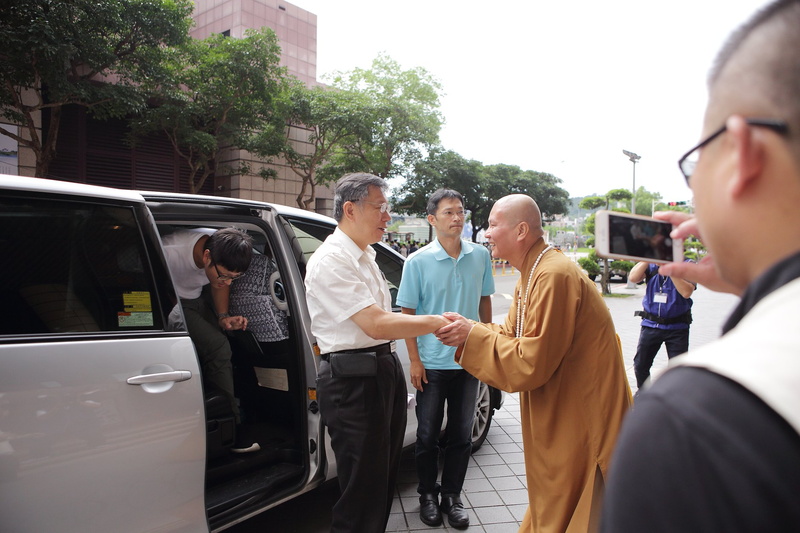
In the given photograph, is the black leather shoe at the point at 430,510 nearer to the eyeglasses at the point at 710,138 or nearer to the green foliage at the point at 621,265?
the eyeglasses at the point at 710,138

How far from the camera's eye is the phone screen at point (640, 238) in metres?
1.23

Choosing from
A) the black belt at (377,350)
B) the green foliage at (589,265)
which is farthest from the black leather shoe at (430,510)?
the green foliage at (589,265)

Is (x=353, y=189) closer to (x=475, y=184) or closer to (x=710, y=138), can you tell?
(x=710, y=138)

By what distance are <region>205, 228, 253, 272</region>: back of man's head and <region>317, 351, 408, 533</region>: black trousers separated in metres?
1.12

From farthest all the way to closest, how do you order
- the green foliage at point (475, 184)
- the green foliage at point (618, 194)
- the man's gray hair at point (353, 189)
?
the green foliage at point (475, 184) < the green foliage at point (618, 194) < the man's gray hair at point (353, 189)

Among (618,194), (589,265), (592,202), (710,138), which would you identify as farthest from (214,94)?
(618,194)

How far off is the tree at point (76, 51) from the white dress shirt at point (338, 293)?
400 inches

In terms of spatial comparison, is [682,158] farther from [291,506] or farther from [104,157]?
[104,157]

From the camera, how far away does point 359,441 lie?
229 centimetres

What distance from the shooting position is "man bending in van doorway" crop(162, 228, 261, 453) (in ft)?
10.5

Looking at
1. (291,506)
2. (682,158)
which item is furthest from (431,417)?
(682,158)

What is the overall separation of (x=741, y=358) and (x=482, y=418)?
384 cm

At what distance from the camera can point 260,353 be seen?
135 inches

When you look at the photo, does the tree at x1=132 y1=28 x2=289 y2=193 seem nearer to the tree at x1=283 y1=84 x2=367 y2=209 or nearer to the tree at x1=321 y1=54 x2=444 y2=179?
the tree at x1=283 y1=84 x2=367 y2=209
